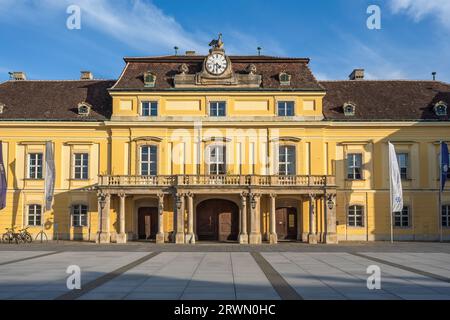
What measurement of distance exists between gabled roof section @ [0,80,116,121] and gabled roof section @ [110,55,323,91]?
104 inches

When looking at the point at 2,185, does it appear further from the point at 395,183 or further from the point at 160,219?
the point at 395,183

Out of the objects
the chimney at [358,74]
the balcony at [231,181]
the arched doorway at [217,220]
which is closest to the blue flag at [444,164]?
the balcony at [231,181]

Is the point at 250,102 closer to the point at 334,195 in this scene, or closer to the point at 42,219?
the point at 334,195

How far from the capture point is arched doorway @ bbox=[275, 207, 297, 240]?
40.8 m

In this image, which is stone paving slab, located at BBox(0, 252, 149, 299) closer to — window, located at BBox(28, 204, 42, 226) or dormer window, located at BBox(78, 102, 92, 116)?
window, located at BBox(28, 204, 42, 226)

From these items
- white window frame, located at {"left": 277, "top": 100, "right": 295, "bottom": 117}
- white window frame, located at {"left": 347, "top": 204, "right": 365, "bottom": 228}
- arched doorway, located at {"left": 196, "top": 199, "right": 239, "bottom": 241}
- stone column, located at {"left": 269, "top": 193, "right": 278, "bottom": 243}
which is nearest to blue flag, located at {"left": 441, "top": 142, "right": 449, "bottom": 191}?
white window frame, located at {"left": 347, "top": 204, "right": 365, "bottom": 228}

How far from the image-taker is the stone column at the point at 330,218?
3784 cm

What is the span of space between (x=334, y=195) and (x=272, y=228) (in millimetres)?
4817

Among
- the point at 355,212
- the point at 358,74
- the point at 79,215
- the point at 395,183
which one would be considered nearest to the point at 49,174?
the point at 79,215

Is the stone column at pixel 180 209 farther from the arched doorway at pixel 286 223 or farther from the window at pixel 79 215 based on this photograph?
the window at pixel 79 215

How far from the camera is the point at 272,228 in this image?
125 ft
